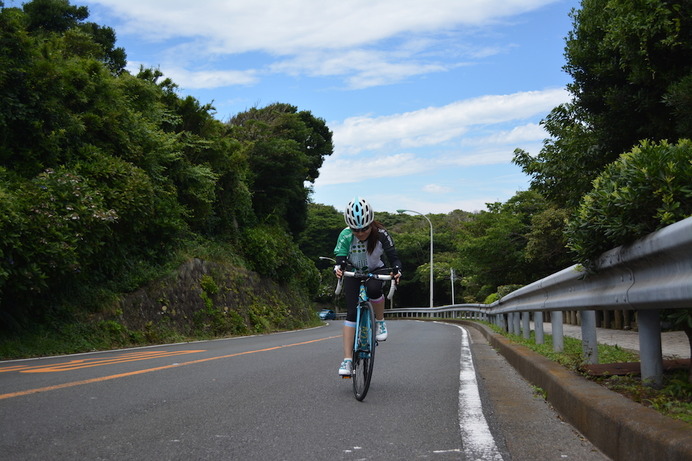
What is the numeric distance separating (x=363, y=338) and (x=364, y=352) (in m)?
0.18

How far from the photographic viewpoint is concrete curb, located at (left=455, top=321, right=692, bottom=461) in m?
2.76

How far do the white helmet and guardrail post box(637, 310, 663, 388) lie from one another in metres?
2.51

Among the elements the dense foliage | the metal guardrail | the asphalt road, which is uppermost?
the dense foliage

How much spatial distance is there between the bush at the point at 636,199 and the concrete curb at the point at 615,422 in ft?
3.41

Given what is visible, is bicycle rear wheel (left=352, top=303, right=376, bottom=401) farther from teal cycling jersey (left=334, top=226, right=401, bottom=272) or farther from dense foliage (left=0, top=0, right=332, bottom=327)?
dense foliage (left=0, top=0, right=332, bottom=327)

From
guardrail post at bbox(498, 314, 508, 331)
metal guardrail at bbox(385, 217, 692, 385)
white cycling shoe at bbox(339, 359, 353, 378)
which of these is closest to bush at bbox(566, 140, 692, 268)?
metal guardrail at bbox(385, 217, 692, 385)

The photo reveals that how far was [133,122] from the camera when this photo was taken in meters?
17.5

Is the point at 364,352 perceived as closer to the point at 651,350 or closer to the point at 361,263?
the point at 361,263

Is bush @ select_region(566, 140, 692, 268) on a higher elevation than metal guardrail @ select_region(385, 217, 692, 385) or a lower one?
higher

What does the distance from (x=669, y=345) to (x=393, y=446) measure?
255 inches

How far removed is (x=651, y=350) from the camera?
4.37 m

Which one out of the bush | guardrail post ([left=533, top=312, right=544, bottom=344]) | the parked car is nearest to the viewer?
the bush

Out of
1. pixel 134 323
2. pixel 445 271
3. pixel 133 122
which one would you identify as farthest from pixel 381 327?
pixel 445 271

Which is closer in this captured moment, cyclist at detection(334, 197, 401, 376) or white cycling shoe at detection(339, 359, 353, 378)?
white cycling shoe at detection(339, 359, 353, 378)
